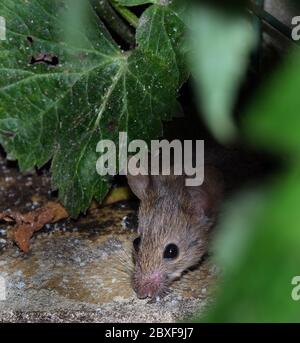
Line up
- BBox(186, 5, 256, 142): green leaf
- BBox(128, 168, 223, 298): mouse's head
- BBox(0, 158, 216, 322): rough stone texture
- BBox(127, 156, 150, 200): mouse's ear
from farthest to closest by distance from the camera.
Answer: BBox(127, 156, 150, 200): mouse's ear, BBox(128, 168, 223, 298): mouse's head, BBox(0, 158, 216, 322): rough stone texture, BBox(186, 5, 256, 142): green leaf

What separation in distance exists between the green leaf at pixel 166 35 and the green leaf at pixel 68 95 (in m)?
0.09

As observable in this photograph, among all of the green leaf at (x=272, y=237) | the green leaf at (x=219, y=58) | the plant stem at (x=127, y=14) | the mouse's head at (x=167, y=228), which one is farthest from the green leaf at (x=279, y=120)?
the plant stem at (x=127, y=14)

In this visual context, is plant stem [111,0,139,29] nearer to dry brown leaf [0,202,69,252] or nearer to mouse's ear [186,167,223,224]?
mouse's ear [186,167,223,224]

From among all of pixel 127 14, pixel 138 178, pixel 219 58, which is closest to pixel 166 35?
pixel 127 14

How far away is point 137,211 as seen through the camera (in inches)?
129

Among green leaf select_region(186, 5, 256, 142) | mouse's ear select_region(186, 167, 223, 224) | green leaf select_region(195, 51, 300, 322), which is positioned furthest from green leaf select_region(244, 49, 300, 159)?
mouse's ear select_region(186, 167, 223, 224)

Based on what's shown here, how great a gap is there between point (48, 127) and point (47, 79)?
22cm

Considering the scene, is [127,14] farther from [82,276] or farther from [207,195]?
[82,276]

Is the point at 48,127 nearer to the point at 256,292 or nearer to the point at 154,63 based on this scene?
the point at 154,63

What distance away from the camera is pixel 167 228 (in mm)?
2984

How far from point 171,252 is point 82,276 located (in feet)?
1.39

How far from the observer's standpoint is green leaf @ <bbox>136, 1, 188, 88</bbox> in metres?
2.71

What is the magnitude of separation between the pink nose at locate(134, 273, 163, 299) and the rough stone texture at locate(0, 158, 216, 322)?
4 cm

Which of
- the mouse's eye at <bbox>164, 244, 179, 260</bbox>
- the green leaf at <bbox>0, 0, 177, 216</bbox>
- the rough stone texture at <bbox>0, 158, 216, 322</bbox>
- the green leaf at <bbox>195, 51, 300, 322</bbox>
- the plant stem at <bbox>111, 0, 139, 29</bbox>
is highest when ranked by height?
the plant stem at <bbox>111, 0, 139, 29</bbox>
